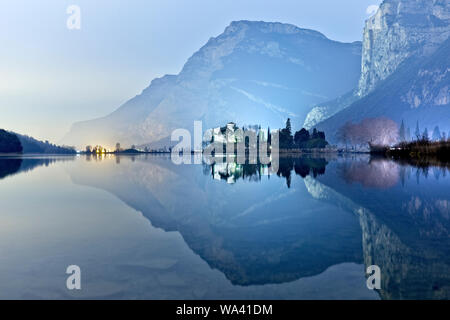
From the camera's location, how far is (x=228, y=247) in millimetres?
13625

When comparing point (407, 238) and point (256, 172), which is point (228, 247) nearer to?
point (407, 238)

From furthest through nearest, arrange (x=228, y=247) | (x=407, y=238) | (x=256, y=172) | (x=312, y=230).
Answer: (x=256, y=172) < (x=312, y=230) < (x=407, y=238) < (x=228, y=247)

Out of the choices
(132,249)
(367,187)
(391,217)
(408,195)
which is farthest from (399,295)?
(367,187)

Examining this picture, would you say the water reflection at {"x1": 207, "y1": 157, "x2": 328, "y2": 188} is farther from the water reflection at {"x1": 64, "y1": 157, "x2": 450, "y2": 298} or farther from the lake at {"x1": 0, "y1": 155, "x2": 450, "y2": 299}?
the lake at {"x1": 0, "y1": 155, "x2": 450, "y2": 299}

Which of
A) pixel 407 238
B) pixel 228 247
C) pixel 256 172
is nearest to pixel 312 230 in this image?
pixel 407 238

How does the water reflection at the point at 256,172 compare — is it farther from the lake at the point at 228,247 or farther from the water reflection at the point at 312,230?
the lake at the point at 228,247

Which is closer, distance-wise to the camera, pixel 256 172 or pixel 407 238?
pixel 407 238

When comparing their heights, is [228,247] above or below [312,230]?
below

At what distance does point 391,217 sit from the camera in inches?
712

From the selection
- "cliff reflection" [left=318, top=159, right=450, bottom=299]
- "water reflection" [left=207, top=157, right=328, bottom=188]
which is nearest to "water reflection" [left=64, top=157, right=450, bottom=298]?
"cliff reflection" [left=318, top=159, right=450, bottom=299]

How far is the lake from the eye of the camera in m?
9.30

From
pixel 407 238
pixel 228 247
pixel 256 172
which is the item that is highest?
pixel 256 172
